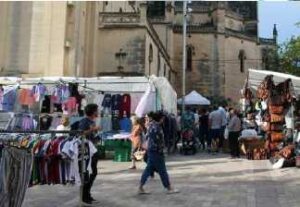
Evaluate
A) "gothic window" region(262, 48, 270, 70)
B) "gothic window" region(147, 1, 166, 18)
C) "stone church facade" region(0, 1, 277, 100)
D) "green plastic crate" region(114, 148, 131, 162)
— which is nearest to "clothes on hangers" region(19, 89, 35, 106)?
"green plastic crate" region(114, 148, 131, 162)

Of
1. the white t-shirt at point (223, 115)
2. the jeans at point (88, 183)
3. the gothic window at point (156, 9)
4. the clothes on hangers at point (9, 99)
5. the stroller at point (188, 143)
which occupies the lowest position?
the jeans at point (88, 183)

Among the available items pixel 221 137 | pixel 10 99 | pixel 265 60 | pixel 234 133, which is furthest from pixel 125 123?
pixel 265 60

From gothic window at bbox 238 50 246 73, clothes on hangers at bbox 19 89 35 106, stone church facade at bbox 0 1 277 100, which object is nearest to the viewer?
clothes on hangers at bbox 19 89 35 106

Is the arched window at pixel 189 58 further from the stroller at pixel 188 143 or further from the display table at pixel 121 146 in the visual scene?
the display table at pixel 121 146

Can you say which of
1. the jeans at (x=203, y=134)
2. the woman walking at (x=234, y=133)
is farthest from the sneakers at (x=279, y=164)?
the jeans at (x=203, y=134)

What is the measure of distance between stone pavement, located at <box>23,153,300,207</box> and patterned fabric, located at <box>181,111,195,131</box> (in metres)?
5.08

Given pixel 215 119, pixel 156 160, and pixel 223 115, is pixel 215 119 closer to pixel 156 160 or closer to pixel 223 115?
pixel 223 115

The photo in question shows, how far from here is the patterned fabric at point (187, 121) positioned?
→ 800 inches

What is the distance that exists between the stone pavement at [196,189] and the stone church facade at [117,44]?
886 centimetres

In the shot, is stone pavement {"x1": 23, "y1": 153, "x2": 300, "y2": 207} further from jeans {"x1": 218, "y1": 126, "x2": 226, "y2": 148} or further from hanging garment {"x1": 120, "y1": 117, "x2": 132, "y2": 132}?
jeans {"x1": 218, "y1": 126, "x2": 226, "y2": 148}

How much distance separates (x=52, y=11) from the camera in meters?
22.5

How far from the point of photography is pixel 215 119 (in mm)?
20047

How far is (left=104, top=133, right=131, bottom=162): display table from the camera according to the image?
16.9m

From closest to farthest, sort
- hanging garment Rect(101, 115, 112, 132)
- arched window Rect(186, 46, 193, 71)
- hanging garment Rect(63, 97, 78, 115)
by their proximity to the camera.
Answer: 1. hanging garment Rect(63, 97, 78, 115)
2. hanging garment Rect(101, 115, 112, 132)
3. arched window Rect(186, 46, 193, 71)
